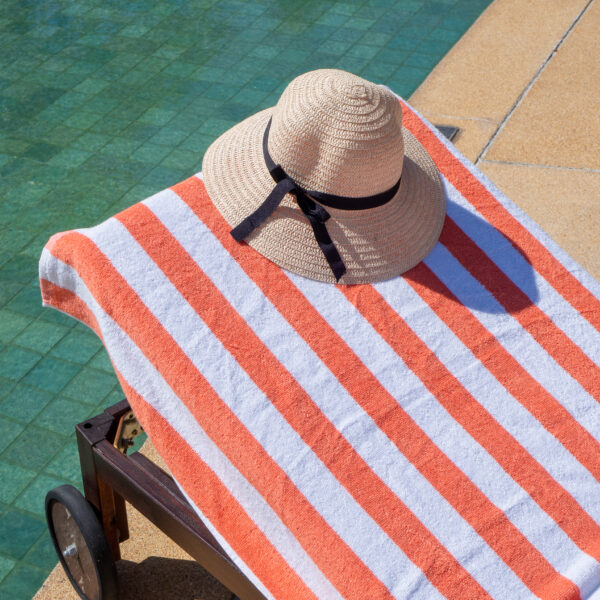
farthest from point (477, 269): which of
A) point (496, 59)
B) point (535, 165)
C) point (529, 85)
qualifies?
point (496, 59)

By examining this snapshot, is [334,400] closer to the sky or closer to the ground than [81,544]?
closer to the sky

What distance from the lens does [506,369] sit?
2.53 meters

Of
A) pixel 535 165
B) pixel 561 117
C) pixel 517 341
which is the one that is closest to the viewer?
pixel 517 341

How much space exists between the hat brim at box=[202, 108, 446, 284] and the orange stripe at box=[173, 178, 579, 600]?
6cm

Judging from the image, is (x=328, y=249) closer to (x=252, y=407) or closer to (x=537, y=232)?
(x=252, y=407)

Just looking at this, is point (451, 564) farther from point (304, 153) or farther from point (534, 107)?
point (534, 107)

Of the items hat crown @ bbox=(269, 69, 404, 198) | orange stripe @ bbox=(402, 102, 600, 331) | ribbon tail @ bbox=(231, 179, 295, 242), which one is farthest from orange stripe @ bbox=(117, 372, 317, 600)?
orange stripe @ bbox=(402, 102, 600, 331)

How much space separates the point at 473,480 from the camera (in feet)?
7.62

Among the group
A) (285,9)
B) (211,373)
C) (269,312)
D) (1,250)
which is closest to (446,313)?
(269,312)

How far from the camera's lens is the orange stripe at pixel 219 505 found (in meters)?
2.19

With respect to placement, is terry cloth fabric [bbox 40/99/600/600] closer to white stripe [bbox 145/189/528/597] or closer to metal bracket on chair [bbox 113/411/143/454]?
white stripe [bbox 145/189/528/597]

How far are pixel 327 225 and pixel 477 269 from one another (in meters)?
0.53

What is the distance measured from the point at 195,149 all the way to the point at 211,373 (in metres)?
3.50

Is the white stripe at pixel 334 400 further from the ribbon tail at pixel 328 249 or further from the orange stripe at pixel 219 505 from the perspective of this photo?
the orange stripe at pixel 219 505
